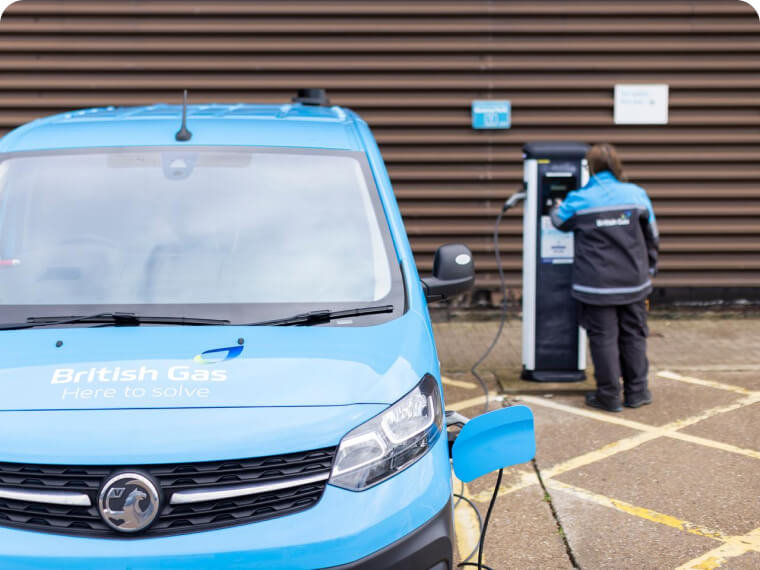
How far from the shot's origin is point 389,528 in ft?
7.75

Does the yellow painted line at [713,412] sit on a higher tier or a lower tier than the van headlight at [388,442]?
lower

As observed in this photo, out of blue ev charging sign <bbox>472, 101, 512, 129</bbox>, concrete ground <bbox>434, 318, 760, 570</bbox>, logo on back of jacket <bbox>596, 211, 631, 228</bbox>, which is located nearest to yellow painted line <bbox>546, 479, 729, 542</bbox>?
concrete ground <bbox>434, 318, 760, 570</bbox>

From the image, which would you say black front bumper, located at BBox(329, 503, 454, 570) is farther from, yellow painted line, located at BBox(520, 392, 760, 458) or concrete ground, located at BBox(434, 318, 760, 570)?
yellow painted line, located at BBox(520, 392, 760, 458)

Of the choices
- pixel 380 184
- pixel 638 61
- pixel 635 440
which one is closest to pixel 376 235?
pixel 380 184

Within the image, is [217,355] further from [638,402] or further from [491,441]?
[638,402]

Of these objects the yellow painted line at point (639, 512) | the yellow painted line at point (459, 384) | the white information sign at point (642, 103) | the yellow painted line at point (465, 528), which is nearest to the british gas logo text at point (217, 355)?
the yellow painted line at point (465, 528)

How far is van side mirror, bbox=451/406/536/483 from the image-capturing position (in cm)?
281

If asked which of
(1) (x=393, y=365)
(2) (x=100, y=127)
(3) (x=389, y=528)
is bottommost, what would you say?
(3) (x=389, y=528)

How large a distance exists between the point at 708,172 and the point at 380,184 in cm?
673

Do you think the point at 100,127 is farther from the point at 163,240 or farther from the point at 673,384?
the point at 673,384

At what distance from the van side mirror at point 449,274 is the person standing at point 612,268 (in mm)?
2533

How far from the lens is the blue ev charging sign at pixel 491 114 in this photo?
901 cm

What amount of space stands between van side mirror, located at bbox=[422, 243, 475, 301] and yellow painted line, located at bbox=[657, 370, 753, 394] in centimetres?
367

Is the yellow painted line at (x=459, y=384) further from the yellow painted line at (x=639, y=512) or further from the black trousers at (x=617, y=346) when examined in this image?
the yellow painted line at (x=639, y=512)
